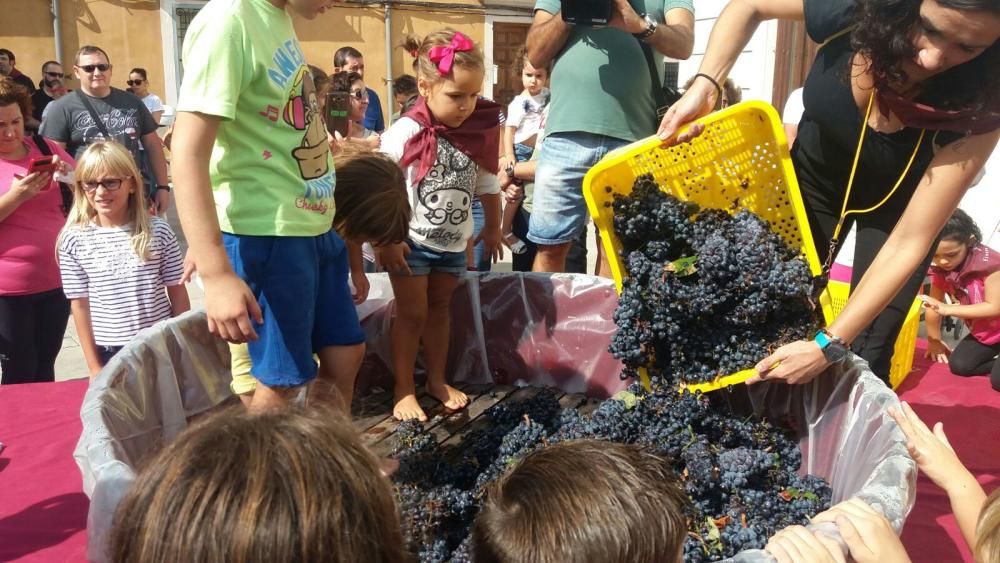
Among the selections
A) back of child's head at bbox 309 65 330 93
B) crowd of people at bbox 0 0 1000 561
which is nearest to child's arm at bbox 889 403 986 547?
crowd of people at bbox 0 0 1000 561

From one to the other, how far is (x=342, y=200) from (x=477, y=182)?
589mm

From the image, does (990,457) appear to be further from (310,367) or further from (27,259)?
(27,259)

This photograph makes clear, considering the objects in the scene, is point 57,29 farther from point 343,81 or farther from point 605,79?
point 605,79

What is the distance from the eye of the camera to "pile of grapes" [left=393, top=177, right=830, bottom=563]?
6.38ft

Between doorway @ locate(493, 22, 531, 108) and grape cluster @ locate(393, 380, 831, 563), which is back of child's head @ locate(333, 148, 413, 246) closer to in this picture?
grape cluster @ locate(393, 380, 831, 563)

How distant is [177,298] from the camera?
289cm

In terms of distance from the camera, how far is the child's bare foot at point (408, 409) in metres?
2.74

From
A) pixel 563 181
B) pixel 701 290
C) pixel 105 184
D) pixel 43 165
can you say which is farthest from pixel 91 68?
pixel 701 290

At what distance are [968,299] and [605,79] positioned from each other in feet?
7.00

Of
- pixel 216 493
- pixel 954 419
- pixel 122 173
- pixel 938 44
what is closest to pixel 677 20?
pixel 938 44

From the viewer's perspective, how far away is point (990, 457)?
8.18 ft

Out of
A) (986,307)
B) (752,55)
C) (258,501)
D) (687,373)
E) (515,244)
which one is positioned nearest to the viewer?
(258,501)

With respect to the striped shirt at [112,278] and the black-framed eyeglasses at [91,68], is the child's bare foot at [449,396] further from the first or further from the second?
the black-framed eyeglasses at [91,68]

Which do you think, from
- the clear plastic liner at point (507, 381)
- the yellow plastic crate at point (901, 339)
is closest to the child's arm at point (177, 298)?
the clear plastic liner at point (507, 381)
